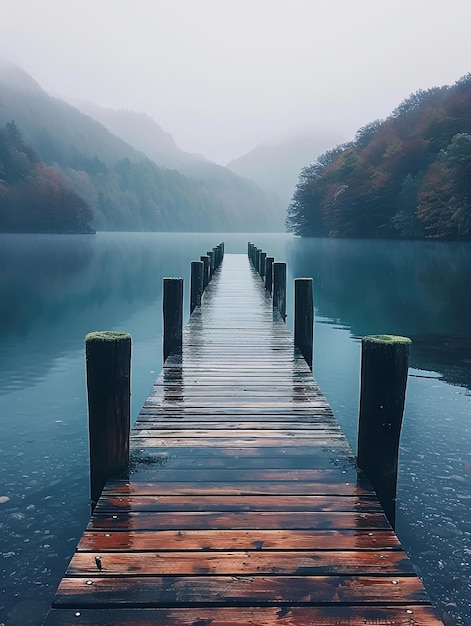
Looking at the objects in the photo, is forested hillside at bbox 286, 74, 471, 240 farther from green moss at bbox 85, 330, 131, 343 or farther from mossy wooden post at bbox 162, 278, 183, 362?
green moss at bbox 85, 330, 131, 343

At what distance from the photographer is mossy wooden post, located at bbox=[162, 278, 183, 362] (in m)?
10.5

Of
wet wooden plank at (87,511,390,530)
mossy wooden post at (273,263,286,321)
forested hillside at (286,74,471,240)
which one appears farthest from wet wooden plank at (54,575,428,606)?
forested hillside at (286,74,471,240)

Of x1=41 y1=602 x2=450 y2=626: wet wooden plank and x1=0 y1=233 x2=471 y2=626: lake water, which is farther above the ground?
x1=41 y1=602 x2=450 y2=626: wet wooden plank

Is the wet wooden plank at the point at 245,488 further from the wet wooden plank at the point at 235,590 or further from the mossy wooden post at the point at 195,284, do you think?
the mossy wooden post at the point at 195,284

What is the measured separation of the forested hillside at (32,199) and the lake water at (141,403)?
265 feet

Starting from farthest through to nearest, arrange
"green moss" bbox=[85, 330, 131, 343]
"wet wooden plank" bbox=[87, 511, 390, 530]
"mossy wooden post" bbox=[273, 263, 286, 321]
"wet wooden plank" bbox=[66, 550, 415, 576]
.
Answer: "mossy wooden post" bbox=[273, 263, 286, 321] < "green moss" bbox=[85, 330, 131, 343] < "wet wooden plank" bbox=[87, 511, 390, 530] < "wet wooden plank" bbox=[66, 550, 415, 576]

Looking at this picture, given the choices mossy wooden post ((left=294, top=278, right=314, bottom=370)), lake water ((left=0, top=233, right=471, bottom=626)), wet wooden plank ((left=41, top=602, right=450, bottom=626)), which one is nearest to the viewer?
wet wooden plank ((left=41, top=602, right=450, bottom=626))

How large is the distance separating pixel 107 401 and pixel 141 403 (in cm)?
699

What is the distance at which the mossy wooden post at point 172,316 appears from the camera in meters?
10.5

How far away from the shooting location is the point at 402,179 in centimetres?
7662

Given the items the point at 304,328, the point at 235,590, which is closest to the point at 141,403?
the point at 304,328

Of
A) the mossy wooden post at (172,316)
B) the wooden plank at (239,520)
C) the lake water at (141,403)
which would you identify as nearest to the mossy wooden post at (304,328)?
the lake water at (141,403)

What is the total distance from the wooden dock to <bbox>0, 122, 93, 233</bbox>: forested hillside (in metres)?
107

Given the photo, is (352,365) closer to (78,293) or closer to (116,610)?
(116,610)
